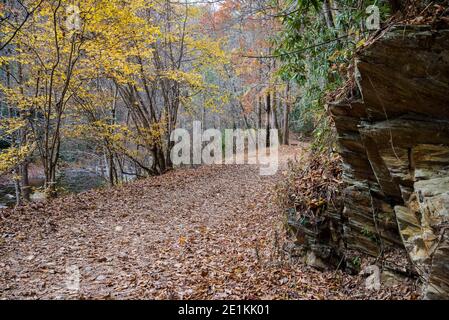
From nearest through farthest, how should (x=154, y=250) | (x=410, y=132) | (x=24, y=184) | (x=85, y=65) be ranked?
(x=410, y=132) < (x=154, y=250) < (x=85, y=65) < (x=24, y=184)

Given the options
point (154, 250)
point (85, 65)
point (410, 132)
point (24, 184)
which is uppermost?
point (85, 65)

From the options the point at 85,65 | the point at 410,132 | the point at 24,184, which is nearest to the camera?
the point at 410,132

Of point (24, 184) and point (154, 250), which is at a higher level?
point (24, 184)

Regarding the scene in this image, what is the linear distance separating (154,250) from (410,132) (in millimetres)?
4585

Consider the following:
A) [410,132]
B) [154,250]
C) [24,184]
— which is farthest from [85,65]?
[410,132]

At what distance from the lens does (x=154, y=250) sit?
5941mm

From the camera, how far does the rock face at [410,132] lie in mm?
3145

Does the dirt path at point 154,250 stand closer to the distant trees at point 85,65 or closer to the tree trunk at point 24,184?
the distant trees at point 85,65

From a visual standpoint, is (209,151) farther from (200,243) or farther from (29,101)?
(200,243)

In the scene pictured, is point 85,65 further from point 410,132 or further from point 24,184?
point 410,132

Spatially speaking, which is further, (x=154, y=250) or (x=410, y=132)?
(x=154, y=250)

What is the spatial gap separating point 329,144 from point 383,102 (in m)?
2.32
